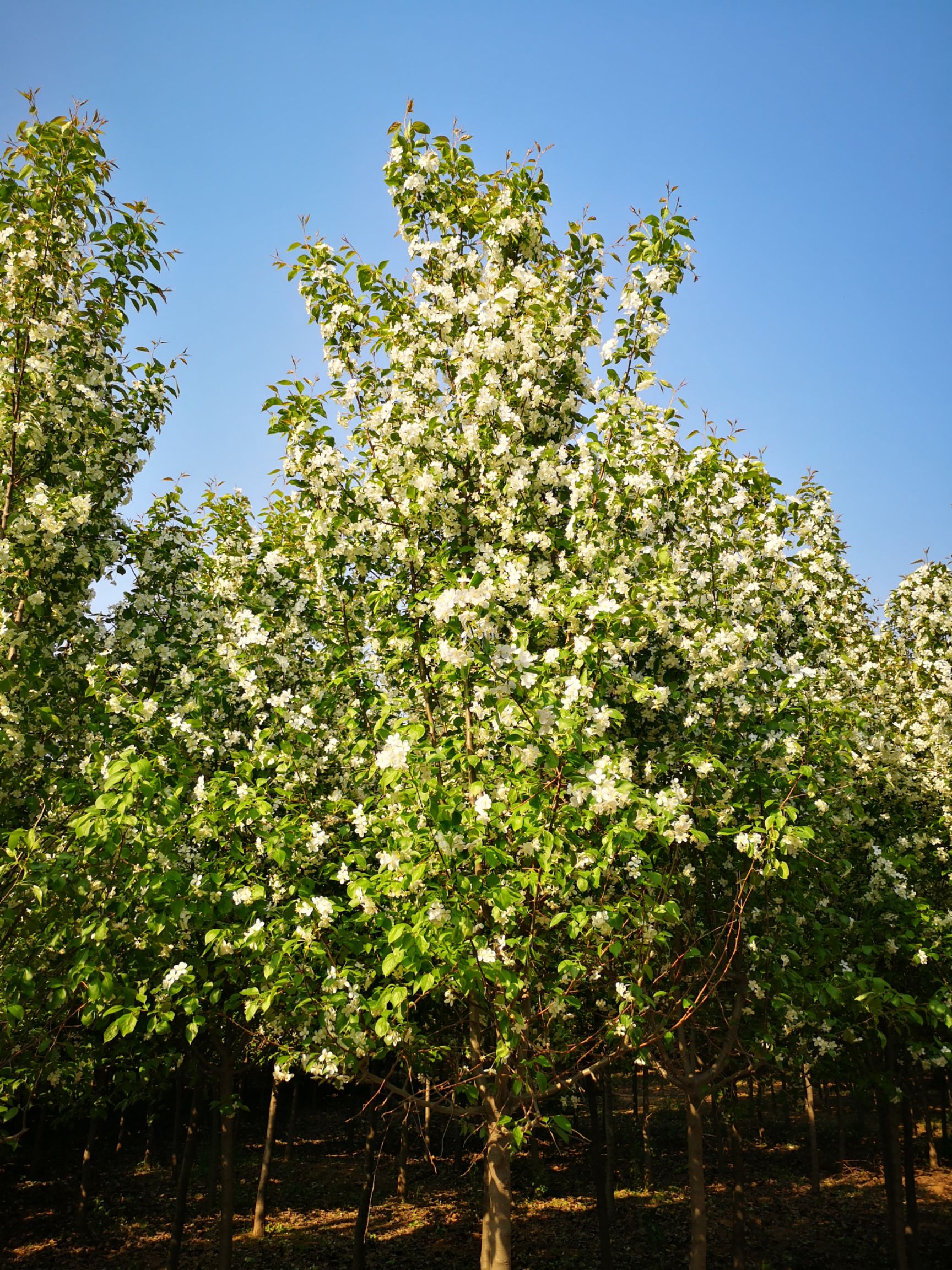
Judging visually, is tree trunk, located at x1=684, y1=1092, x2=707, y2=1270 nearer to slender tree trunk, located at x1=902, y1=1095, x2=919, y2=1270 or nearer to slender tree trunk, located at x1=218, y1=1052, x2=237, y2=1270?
slender tree trunk, located at x1=902, y1=1095, x2=919, y2=1270

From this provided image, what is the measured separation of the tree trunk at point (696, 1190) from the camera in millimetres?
10133

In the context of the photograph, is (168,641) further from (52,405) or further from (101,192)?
(101,192)

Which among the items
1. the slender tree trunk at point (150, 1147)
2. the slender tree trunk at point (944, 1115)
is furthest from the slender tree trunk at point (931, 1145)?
the slender tree trunk at point (150, 1147)

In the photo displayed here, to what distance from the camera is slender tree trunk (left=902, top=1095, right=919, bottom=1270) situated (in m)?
13.8

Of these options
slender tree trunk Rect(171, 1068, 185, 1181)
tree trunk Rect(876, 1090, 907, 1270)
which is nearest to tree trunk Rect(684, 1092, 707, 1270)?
tree trunk Rect(876, 1090, 907, 1270)

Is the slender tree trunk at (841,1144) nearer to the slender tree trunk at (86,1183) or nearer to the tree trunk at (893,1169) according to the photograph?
the tree trunk at (893,1169)

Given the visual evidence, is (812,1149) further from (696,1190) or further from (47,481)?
(47,481)

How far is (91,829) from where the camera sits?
20.7 ft

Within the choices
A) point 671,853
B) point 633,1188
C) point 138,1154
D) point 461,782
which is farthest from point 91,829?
point 138,1154

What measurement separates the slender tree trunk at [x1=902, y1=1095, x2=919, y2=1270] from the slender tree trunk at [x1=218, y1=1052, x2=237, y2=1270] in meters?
10.7

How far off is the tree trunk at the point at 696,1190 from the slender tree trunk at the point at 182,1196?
7606mm

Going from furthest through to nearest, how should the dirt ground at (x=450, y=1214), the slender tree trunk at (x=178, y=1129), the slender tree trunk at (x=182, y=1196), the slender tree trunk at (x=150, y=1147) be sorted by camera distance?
1. the slender tree trunk at (x=150, y=1147)
2. the slender tree trunk at (x=178, y=1129)
3. the dirt ground at (x=450, y=1214)
4. the slender tree trunk at (x=182, y=1196)

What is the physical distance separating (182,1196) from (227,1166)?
4.44 ft

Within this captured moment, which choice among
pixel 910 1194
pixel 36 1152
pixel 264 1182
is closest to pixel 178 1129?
pixel 264 1182
